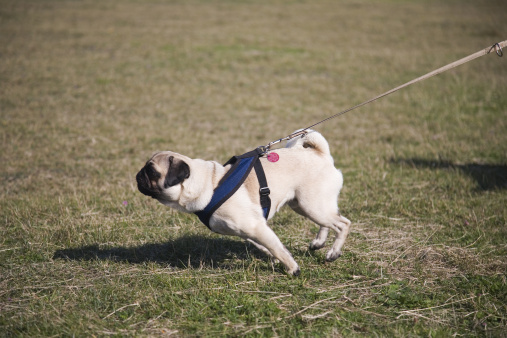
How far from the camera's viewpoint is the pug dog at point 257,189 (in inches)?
152

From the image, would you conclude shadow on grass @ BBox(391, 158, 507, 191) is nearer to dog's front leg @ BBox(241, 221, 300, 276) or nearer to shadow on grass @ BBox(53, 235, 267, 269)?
shadow on grass @ BBox(53, 235, 267, 269)

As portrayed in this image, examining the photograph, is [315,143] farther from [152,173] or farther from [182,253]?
[182,253]

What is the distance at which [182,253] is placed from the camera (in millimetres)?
4762

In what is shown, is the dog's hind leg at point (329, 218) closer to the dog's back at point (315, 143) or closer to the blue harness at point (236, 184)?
the blue harness at point (236, 184)

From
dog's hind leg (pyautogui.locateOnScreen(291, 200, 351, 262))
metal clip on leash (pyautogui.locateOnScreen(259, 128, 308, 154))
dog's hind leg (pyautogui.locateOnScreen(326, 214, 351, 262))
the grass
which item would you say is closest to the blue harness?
metal clip on leash (pyautogui.locateOnScreen(259, 128, 308, 154))

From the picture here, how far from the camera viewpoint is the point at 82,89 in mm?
12188

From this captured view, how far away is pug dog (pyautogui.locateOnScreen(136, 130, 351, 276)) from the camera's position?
12.7ft

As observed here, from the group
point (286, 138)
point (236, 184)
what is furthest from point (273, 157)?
point (236, 184)

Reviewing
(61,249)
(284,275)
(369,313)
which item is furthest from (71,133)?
(369,313)

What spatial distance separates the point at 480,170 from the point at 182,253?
5.08m

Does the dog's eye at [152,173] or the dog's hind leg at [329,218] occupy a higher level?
the dog's eye at [152,173]

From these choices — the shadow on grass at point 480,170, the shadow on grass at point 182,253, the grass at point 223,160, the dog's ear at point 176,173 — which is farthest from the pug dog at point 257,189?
the shadow on grass at point 480,170

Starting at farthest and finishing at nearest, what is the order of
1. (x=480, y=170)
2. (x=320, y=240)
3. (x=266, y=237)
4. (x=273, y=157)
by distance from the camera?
(x=480, y=170) → (x=320, y=240) → (x=273, y=157) → (x=266, y=237)

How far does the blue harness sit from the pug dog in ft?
0.16
